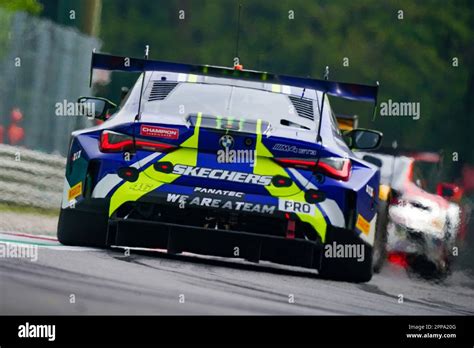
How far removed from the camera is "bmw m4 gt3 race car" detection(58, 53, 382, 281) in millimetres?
8008

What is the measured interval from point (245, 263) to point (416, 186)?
312cm

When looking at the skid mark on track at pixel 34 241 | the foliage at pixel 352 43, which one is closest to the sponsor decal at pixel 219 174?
the skid mark on track at pixel 34 241

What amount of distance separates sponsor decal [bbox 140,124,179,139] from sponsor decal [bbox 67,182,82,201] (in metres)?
0.54

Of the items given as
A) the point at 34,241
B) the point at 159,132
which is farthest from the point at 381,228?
the point at 159,132

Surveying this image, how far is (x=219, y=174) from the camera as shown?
805 cm

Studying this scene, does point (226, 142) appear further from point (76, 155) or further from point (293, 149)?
point (76, 155)

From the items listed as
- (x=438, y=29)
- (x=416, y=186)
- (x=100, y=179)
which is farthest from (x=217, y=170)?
(x=438, y=29)

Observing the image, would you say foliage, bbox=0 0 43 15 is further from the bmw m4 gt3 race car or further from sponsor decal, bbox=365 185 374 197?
sponsor decal, bbox=365 185 374 197

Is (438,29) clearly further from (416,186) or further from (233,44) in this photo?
(416,186)

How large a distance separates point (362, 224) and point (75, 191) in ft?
5.77

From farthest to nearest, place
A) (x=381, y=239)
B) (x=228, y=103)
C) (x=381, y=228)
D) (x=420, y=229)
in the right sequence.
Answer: (x=420, y=229), (x=381, y=239), (x=381, y=228), (x=228, y=103)

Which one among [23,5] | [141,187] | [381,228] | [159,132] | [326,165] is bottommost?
[381,228]

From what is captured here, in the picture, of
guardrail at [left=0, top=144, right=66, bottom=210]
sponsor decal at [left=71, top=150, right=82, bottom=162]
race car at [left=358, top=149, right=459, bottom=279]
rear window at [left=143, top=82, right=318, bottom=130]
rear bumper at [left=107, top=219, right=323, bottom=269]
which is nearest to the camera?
rear bumper at [left=107, top=219, right=323, bottom=269]

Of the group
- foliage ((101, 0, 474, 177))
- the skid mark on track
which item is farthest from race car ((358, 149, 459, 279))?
foliage ((101, 0, 474, 177))
